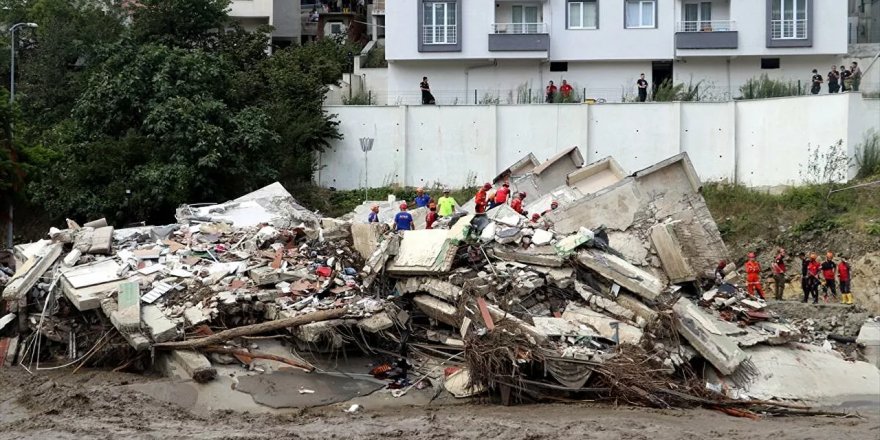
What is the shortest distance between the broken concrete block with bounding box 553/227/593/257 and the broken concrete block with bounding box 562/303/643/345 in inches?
38.2

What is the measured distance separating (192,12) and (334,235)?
17.6 m

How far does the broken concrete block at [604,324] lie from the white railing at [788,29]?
19.6 meters

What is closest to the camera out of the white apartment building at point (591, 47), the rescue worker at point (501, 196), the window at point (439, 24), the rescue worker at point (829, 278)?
the rescue worker at point (501, 196)

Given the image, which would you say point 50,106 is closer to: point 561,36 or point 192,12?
point 192,12

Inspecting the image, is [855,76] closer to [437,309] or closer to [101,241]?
[437,309]

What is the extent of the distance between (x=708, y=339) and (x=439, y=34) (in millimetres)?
19412

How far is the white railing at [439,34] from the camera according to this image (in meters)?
32.0

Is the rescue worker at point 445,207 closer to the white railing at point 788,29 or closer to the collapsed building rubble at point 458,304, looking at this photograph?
the collapsed building rubble at point 458,304

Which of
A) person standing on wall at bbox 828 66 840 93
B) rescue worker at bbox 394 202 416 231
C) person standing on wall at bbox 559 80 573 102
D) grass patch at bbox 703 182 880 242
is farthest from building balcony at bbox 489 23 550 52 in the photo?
rescue worker at bbox 394 202 416 231

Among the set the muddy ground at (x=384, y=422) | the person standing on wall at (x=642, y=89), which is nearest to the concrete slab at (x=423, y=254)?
the muddy ground at (x=384, y=422)

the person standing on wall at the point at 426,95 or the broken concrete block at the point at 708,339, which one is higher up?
the person standing on wall at the point at 426,95

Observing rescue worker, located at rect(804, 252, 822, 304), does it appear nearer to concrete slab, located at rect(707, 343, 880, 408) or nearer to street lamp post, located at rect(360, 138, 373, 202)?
concrete slab, located at rect(707, 343, 880, 408)

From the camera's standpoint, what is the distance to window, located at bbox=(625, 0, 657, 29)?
32.1 meters

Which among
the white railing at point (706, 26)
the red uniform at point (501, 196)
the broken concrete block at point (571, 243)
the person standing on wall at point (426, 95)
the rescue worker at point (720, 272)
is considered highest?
the white railing at point (706, 26)
